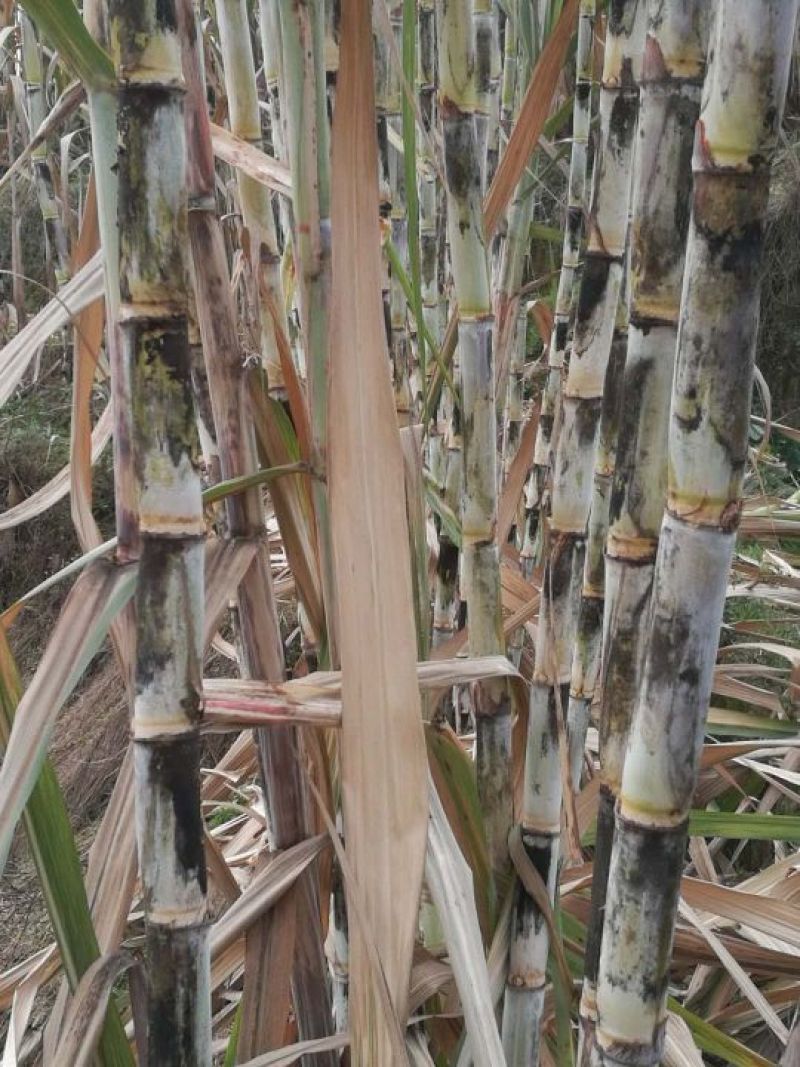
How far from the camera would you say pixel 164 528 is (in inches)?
14.7

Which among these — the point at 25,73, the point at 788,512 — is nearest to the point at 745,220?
the point at 788,512

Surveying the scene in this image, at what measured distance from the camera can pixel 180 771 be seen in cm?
40

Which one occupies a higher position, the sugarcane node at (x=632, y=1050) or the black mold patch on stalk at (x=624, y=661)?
the black mold patch on stalk at (x=624, y=661)

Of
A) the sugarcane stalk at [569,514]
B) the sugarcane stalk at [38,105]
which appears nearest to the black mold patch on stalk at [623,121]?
the sugarcane stalk at [569,514]

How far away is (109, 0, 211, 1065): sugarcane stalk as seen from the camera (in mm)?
339

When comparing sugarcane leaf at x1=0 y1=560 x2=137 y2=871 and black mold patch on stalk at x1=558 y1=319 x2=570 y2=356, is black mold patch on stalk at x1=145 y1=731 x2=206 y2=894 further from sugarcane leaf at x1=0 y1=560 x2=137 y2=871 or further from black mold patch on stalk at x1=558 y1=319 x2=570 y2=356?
black mold patch on stalk at x1=558 y1=319 x2=570 y2=356

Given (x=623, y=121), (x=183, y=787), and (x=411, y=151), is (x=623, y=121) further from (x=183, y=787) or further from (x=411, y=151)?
(x=183, y=787)

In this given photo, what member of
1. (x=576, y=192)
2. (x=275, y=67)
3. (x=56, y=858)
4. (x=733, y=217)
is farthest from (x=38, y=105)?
(x=733, y=217)

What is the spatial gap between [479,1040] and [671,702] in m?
0.17

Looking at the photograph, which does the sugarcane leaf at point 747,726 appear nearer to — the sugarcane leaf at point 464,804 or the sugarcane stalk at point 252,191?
the sugarcane leaf at point 464,804

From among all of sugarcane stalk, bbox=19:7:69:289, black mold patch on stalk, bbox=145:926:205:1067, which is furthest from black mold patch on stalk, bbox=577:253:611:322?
sugarcane stalk, bbox=19:7:69:289

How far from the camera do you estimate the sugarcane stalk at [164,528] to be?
339mm

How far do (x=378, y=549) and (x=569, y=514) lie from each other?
0.19m

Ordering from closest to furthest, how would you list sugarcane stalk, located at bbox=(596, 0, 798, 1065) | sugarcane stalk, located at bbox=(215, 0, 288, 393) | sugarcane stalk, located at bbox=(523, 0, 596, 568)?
sugarcane stalk, located at bbox=(596, 0, 798, 1065) < sugarcane stalk, located at bbox=(215, 0, 288, 393) < sugarcane stalk, located at bbox=(523, 0, 596, 568)
